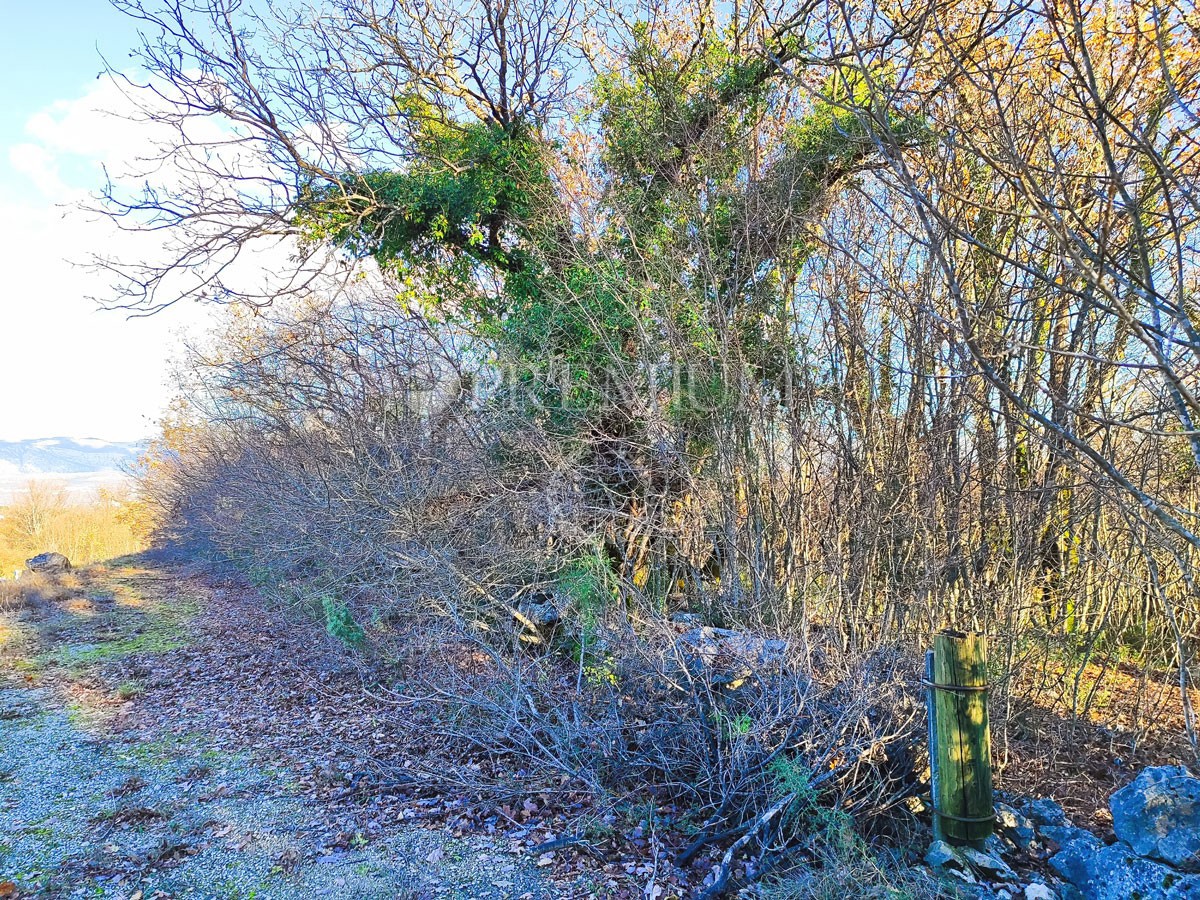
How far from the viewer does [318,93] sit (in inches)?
327

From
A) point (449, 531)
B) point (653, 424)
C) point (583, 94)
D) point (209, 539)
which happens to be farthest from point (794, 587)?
point (209, 539)

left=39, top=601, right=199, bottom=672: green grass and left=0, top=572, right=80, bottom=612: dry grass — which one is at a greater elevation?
left=0, top=572, right=80, bottom=612: dry grass

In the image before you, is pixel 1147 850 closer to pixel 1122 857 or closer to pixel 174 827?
pixel 1122 857

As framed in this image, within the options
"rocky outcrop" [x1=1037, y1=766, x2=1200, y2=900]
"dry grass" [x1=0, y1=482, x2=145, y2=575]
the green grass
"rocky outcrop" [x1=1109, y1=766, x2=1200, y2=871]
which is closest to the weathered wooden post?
"rocky outcrop" [x1=1037, y1=766, x2=1200, y2=900]

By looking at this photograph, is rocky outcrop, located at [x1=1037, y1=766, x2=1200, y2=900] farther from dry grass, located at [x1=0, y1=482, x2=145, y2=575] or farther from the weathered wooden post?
dry grass, located at [x1=0, y1=482, x2=145, y2=575]

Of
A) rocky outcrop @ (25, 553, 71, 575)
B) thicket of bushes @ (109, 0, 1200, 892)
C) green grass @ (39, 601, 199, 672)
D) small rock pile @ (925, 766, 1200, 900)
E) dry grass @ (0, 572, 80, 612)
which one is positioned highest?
thicket of bushes @ (109, 0, 1200, 892)

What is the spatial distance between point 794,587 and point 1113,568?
2.28 metres

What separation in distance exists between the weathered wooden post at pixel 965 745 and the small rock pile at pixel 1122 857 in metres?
0.12

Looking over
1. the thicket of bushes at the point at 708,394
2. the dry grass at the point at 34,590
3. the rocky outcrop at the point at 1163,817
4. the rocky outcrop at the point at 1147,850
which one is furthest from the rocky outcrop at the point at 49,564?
the rocky outcrop at the point at 1163,817

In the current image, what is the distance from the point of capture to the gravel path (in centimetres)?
386

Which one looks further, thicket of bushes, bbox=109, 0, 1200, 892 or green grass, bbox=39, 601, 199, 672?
green grass, bbox=39, 601, 199, 672

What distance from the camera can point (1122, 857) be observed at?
3.12 m

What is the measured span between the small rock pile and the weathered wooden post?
124mm

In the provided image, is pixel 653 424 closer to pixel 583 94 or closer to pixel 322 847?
pixel 322 847
